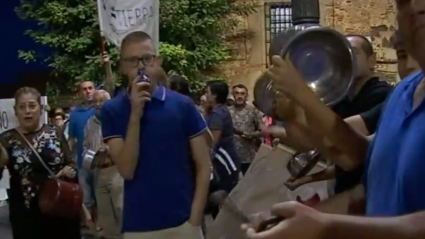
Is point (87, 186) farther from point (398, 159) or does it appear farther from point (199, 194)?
point (398, 159)

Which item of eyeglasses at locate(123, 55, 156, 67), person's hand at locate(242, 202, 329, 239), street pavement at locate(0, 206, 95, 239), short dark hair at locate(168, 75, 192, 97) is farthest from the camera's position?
street pavement at locate(0, 206, 95, 239)

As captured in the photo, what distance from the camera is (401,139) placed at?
1913mm

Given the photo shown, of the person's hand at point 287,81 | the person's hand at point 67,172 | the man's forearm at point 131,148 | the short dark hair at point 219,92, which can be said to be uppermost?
the person's hand at point 287,81

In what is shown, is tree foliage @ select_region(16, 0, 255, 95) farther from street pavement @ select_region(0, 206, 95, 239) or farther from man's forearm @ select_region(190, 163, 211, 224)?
man's forearm @ select_region(190, 163, 211, 224)

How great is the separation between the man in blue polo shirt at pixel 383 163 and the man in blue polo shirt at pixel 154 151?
2078 mm

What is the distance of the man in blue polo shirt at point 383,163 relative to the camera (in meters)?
1.59

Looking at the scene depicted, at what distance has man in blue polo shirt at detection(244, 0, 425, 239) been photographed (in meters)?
1.59

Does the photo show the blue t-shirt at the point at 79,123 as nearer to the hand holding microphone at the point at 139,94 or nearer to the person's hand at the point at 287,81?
the hand holding microphone at the point at 139,94

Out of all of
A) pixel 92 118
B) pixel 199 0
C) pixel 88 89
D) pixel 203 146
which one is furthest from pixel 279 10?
pixel 203 146

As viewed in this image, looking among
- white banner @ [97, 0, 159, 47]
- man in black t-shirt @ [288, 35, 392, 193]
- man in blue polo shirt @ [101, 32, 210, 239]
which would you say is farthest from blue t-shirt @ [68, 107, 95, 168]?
man in black t-shirt @ [288, 35, 392, 193]

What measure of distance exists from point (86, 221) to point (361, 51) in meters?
3.94

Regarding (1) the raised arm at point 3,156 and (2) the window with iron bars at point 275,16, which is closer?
(1) the raised arm at point 3,156

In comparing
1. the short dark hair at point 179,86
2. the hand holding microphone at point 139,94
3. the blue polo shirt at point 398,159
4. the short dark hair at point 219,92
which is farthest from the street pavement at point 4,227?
the blue polo shirt at point 398,159

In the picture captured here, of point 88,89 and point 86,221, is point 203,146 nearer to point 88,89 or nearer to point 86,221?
point 86,221
